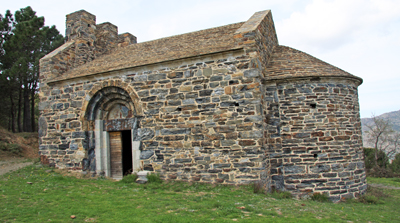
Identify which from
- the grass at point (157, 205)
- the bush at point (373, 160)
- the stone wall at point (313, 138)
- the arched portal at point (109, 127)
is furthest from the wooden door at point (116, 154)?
the bush at point (373, 160)

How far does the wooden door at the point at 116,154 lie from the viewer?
1067cm

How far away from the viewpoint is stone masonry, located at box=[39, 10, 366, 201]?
8.19 meters

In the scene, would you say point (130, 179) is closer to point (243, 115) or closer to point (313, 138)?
point (243, 115)

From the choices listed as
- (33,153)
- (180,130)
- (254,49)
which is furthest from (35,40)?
(254,49)

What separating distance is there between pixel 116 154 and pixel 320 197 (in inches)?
299

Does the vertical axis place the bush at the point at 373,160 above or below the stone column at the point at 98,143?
below

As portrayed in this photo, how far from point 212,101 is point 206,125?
79 centimetres

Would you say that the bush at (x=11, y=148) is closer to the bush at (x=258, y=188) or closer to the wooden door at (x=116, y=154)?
the wooden door at (x=116, y=154)

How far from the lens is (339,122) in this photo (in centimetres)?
867

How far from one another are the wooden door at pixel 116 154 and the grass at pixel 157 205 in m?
1.53

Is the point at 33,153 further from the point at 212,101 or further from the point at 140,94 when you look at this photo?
the point at 212,101

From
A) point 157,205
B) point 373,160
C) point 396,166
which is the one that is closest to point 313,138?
point 157,205

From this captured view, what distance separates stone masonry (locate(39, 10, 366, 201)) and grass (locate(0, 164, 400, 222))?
0.73m

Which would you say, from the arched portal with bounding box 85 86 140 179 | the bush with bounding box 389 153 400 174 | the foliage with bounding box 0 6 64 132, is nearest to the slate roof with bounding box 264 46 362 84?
the arched portal with bounding box 85 86 140 179
